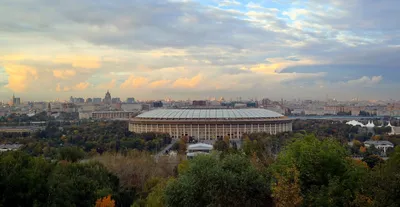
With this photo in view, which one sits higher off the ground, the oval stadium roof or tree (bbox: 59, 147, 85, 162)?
the oval stadium roof

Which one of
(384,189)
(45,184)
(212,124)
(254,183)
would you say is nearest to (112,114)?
(212,124)

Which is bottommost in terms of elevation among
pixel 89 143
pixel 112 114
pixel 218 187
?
pixel 89 143

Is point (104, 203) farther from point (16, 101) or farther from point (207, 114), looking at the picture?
point (16, 101)

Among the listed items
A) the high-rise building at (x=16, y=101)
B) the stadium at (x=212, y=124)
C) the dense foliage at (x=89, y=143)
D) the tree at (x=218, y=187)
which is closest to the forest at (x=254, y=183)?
the tree at (x=218, y=187)

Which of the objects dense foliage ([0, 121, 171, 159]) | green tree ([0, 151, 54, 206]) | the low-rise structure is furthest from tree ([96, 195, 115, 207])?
the low-rise structure

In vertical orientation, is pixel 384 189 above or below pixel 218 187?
above

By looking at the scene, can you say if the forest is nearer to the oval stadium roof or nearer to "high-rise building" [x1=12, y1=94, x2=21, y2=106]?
the oval stadium roof

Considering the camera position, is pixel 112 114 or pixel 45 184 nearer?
pixel 45 184

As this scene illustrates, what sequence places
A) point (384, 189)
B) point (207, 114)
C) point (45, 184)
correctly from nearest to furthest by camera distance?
point (384, 189), point (45, 184), point (207, 114)
